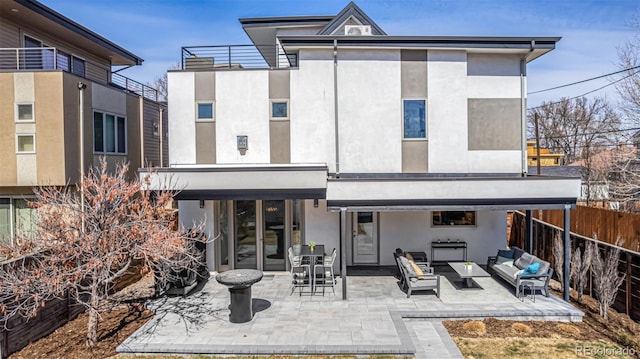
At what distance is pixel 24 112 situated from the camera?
1188cm

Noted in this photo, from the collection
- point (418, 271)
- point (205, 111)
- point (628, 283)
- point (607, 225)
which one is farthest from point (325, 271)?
point (607, 225)

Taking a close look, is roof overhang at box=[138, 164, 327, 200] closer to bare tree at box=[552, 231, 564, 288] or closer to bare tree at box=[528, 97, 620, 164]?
bare tree at box=[552, 231, 564, 288]

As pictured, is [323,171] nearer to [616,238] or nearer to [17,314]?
[17,314]

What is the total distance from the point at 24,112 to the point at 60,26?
4.71 meters

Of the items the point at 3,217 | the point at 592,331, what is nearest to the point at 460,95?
the point at 592,331

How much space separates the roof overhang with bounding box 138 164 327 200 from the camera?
35.5ft

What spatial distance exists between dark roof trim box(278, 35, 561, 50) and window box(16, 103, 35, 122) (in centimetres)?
789

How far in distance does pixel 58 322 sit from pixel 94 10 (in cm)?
1724

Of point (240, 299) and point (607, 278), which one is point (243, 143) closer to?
point (240, 299)

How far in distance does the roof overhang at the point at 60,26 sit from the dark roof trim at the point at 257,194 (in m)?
8.75

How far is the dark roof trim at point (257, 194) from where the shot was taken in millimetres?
10852

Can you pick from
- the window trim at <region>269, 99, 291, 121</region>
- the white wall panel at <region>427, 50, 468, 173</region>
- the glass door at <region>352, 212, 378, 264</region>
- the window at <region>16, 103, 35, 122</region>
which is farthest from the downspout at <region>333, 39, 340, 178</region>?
the window at <region>16, 103, 35, 122</region>

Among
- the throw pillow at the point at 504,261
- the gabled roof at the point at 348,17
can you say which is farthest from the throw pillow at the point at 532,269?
the gabled roof at the point at 348,17

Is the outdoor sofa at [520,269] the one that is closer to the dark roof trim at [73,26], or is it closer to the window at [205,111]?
the window at [205,111]
